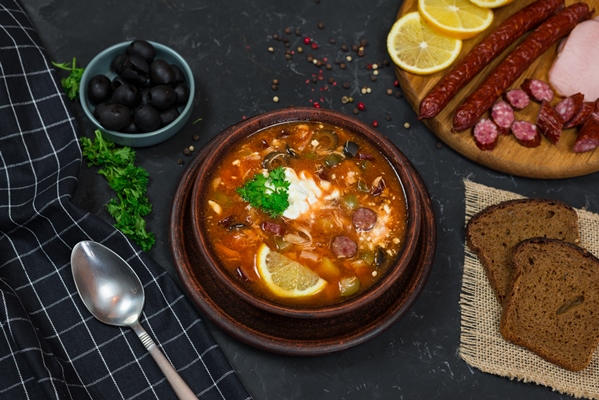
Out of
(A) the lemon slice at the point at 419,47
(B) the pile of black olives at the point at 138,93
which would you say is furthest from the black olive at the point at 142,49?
(A) the lemon slice at the point at 419,47

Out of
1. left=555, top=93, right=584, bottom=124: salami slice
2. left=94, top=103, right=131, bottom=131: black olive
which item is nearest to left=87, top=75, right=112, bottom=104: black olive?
left=94, top=103, right=131, bottom=131: black olive

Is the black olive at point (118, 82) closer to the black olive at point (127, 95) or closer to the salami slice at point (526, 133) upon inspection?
the black olive at point (127, 95)

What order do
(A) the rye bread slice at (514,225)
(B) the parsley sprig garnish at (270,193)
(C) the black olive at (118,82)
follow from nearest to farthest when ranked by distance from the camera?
1. (B) the parsley sprig garnish at (270,193)
2. (A) the rye bread slice at (514,225)
3. (C) the black olive at (118,82)

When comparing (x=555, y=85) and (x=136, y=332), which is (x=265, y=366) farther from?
(x=555, y=85)

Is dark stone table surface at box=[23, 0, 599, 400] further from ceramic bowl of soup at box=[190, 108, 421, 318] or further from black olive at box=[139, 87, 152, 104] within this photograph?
ceramic bowl of soup at box=[190, 108, 421, 318]

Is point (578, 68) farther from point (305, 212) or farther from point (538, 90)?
point (305, 212)

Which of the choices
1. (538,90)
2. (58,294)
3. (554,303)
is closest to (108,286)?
(58,294)
